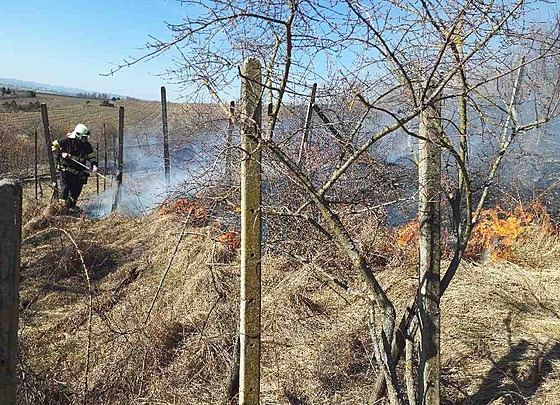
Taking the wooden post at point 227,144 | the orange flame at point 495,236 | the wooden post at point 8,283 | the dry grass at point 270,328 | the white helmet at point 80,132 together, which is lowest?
the dry grass at point 270,328

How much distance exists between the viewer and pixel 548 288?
602cm

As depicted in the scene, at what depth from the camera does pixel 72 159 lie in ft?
34.0

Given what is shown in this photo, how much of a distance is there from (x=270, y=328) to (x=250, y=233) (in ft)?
9.09

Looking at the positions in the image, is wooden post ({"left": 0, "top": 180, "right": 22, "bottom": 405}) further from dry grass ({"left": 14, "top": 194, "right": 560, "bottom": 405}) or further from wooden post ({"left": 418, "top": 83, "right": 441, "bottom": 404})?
wooden post ({"left": 418, "top": 83, "right": 441, "bottom": 404})

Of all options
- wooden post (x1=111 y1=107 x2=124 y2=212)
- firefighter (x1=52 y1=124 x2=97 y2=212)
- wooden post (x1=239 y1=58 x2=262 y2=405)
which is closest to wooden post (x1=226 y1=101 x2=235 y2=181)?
wooden post (x1=239 y1=58 x2=262 y2=405)

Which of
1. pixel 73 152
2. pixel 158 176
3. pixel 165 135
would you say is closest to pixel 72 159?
pixel 73 152

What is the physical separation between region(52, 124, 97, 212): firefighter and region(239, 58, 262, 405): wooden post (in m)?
8.68

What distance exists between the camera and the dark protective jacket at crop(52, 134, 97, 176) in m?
10.5

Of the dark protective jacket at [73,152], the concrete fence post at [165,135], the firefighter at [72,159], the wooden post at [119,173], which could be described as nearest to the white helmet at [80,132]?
the firefighter at [72,159]

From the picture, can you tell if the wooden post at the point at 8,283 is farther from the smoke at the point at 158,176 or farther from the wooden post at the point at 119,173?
the wooden post at the point at 119,173

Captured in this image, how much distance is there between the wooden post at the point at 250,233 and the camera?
2.50 m

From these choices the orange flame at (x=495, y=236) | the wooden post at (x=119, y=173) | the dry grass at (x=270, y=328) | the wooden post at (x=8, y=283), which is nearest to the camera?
the wooden post at (x=8, y=283)

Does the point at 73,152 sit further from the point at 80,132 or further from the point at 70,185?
the point at 70,185

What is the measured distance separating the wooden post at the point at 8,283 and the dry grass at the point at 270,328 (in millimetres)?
1429
